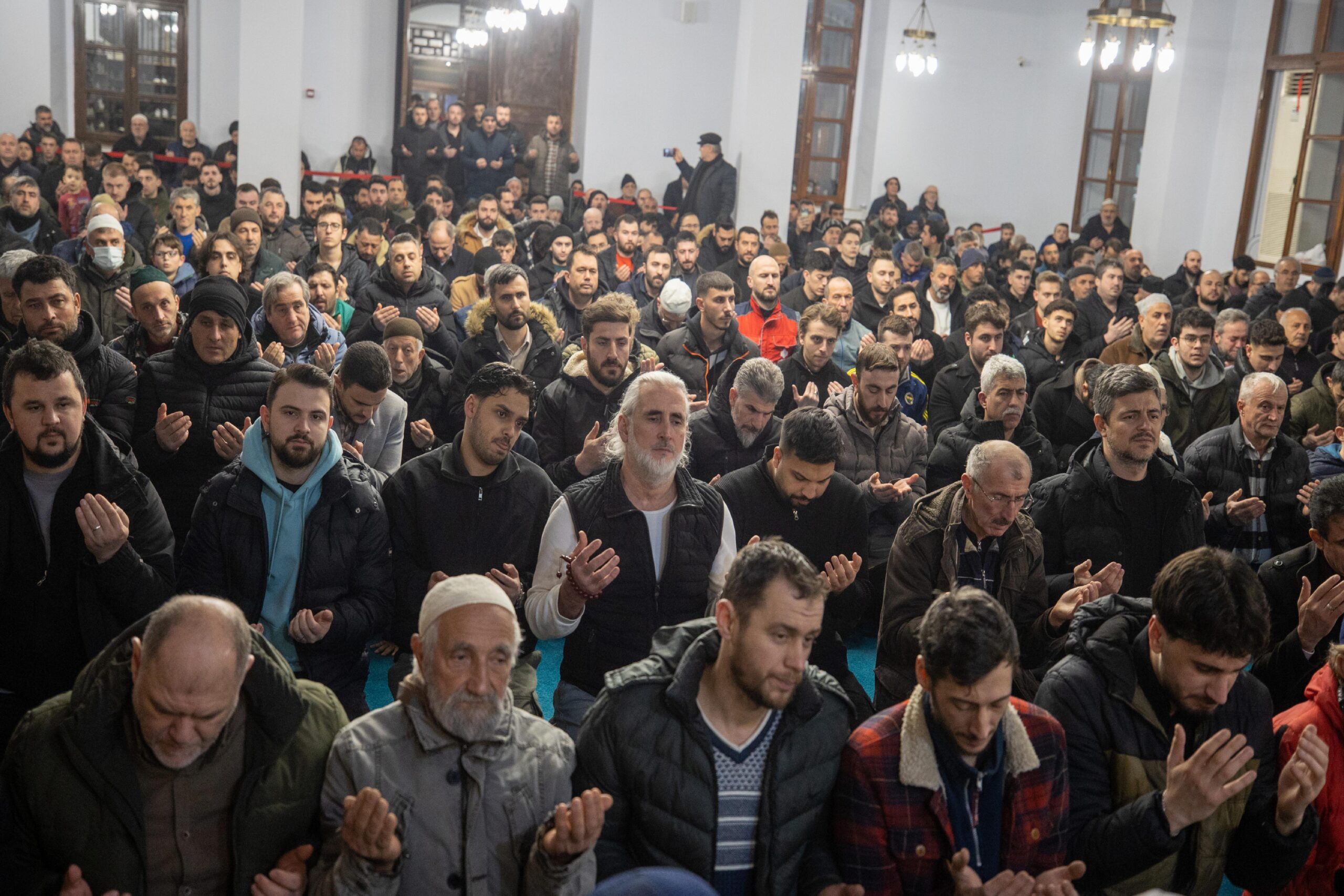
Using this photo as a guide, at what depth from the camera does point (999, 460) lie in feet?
12.3

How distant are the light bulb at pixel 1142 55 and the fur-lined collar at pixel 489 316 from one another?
10292mm

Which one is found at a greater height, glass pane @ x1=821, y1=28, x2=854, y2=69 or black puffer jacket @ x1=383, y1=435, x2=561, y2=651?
glass pane @ x1=821, y1=28, x2=854, y2=69

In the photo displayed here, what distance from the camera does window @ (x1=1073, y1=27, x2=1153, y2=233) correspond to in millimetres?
17656

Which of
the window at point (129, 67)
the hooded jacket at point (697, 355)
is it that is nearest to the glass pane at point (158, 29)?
the window at point (129, 67)

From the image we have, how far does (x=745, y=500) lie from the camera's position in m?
4.34

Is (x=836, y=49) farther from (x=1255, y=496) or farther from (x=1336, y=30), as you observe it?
(x=1255, y=496)

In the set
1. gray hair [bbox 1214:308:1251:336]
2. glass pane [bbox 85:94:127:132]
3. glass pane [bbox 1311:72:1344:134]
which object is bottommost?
gray hair [bbox 1214:308:1251:336]

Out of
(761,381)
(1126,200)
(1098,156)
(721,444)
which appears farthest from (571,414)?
(1098,156)

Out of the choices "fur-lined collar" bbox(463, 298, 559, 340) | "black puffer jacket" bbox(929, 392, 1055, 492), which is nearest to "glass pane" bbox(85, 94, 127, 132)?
"fur-lined collar" bbox(463, 298, 559, 340)

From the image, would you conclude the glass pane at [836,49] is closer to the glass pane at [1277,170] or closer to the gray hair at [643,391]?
the glass pane at [1277,170]

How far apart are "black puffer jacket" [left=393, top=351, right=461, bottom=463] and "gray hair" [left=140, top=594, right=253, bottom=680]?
3222mm

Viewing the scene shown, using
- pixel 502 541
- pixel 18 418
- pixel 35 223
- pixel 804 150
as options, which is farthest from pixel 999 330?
pixel 804 150

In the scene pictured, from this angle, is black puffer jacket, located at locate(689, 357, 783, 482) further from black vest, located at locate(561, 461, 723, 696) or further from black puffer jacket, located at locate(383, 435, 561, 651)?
black vest, located at locate(561, 461, 723, 696)

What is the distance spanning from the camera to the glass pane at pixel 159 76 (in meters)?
17.6
